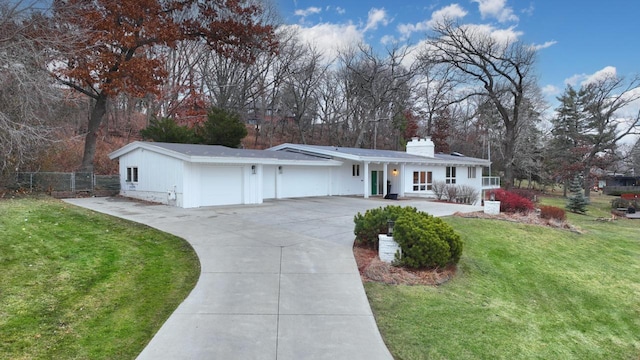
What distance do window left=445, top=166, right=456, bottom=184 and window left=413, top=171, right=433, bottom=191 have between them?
2245 millimetres

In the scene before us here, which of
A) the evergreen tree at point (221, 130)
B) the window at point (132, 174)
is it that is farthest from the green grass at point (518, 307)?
the evergreen tree at point (221, 130)

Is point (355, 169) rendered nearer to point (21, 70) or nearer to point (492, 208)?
point (492, 208)

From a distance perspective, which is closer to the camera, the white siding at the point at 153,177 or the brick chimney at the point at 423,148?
the white siding at the point at 153,177

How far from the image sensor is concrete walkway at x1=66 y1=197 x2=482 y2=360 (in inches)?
162

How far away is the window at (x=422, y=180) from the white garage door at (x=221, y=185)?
477 inches

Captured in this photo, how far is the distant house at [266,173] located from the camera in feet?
51.3

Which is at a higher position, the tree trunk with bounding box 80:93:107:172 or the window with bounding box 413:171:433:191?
the tree trunk with bounding box 80:93:107:172

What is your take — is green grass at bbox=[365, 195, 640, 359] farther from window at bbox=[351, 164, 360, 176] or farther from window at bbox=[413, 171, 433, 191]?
window at bbox=[351, 164, 360, 176]

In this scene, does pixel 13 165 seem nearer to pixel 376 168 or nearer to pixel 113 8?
pixel 113 8

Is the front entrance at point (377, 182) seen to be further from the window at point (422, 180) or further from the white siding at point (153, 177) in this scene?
the white siding at point (153, 177)

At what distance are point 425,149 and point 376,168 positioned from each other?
239 inches

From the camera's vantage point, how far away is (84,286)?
589 cm

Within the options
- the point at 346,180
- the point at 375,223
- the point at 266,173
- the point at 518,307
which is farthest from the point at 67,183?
Answer: the point at 518,307

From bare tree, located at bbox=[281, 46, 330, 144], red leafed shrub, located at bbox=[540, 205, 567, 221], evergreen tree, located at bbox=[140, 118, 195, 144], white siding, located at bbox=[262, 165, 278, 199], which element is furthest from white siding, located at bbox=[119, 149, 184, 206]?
bare tree, located at bbox=[281, 46, 330, 144]
